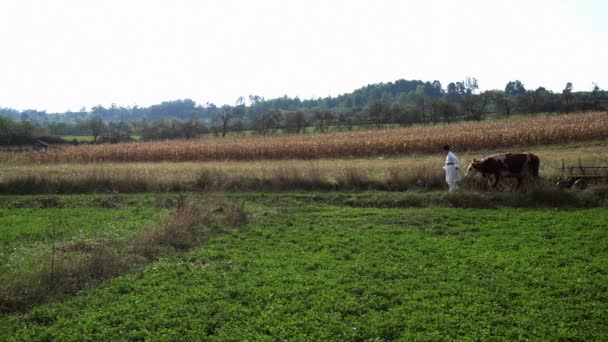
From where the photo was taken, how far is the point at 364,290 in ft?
29.1

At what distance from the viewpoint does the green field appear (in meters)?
7.36

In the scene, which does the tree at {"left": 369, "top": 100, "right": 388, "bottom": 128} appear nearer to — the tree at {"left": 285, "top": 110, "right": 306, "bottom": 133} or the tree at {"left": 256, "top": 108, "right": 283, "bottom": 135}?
the tree at {"left": 285, "top": 110, "right": 306, "bottom": 133}

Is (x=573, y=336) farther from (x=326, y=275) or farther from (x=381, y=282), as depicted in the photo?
(x=326, y=275)

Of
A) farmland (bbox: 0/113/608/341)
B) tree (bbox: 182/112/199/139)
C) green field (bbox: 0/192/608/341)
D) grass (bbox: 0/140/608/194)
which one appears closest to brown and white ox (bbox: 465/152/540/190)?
farmland (bbox: 0/113/608/341)

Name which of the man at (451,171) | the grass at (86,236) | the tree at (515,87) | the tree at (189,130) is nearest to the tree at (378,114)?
the tree at (189,130)

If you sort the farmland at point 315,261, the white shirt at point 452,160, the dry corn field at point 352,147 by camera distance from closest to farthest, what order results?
the farmland at point 315,261
the white shirt at point 452,160
the dry corn field at point 352,147

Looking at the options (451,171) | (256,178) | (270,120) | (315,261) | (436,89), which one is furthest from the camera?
(436,89)

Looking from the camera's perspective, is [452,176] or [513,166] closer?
[513,166]

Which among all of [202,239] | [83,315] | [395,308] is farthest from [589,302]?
→ [202,239]

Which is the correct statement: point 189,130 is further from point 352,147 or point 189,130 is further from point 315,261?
point 315,261

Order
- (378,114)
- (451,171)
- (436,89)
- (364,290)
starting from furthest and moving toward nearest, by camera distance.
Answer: (436,89) < (378,114) < (451,171) < (364,290)

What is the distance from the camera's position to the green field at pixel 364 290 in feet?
24.1

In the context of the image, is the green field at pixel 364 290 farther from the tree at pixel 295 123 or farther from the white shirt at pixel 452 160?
the tree at pixel 295 123

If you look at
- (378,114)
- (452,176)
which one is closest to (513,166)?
(452,176)
